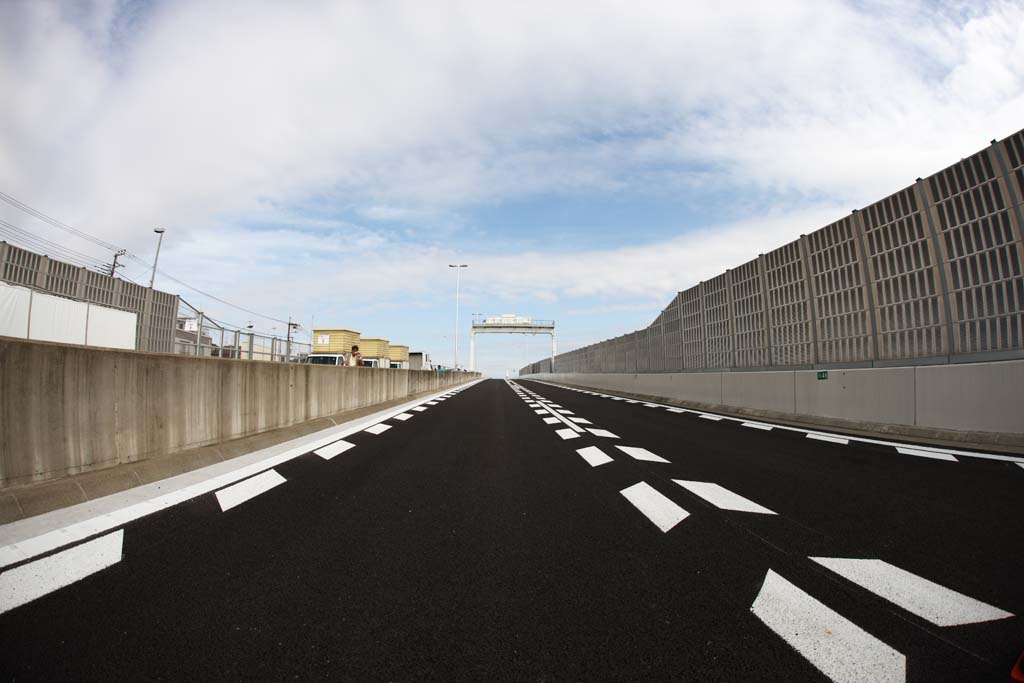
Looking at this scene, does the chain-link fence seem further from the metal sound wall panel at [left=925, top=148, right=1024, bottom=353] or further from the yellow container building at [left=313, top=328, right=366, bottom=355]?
the yellow container building at [left=313, top=328, right=366, bottom=355]

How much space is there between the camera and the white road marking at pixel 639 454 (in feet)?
21.7

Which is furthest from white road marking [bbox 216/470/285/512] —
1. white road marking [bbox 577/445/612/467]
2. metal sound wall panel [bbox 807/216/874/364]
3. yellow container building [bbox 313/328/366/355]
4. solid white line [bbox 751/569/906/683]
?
yellow container building [bbox 313/328/366/355]

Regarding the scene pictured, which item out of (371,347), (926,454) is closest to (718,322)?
(926,454)

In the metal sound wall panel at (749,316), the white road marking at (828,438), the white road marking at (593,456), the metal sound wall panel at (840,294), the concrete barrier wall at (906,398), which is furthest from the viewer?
the metal sound wall panel at (749,316)

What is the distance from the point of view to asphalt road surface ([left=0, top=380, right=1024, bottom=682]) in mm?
2035

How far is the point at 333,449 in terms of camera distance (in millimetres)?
7602

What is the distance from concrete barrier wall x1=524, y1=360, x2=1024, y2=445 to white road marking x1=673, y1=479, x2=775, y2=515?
17.8 ft

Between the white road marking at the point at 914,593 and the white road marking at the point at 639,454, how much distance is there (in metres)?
3.51

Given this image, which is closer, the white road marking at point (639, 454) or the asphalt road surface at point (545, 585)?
the asphalt road surface at point (545, 585)

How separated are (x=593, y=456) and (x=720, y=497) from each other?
2530 mm

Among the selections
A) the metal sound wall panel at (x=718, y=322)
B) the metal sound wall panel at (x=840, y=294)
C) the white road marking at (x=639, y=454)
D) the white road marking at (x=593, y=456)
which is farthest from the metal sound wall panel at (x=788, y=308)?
the white road marking at (x=593, y=456)

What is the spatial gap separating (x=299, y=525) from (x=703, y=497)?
3325 mm

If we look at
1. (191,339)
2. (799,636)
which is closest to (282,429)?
(191,339)

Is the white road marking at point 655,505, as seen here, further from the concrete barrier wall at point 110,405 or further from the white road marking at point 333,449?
the concrete barrier wall at point 110,405
